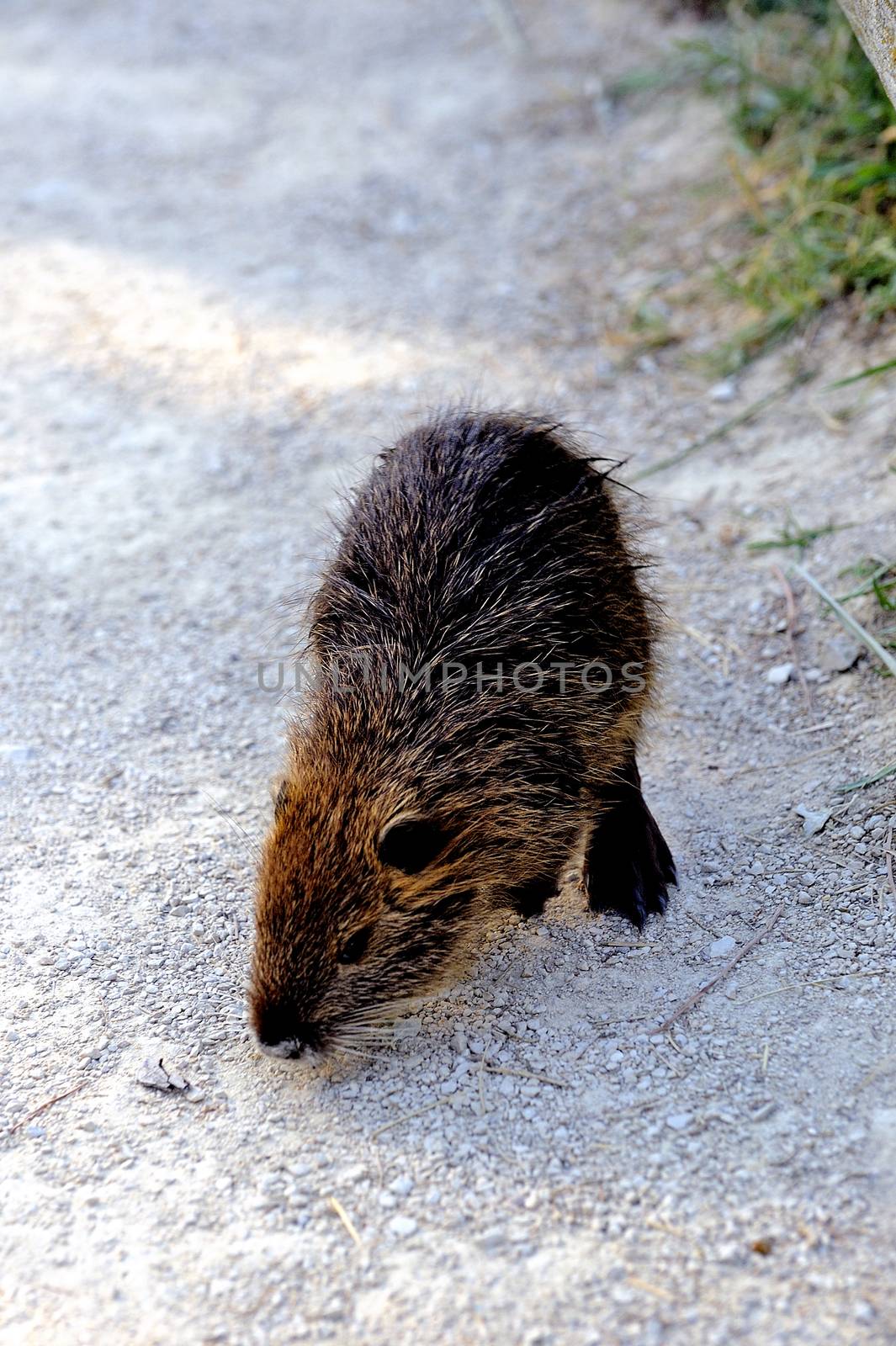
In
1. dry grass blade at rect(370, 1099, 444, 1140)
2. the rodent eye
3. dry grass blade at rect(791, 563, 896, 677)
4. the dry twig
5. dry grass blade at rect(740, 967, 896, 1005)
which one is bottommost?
the dry twig

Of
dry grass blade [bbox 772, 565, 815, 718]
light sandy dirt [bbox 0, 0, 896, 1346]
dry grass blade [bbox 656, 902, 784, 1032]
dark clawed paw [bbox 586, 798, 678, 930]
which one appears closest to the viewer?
light sandy dirt [bbox 0, 0, 896, 1346]

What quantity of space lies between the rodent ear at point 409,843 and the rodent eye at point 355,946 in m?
0.17

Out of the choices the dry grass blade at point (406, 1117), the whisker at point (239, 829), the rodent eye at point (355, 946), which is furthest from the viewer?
the whisker at point (239, 829)

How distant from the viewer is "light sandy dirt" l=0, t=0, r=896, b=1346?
244 centimetres

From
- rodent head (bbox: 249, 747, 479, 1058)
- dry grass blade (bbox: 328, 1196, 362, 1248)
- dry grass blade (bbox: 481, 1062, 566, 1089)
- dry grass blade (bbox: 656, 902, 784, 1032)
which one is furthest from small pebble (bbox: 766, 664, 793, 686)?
dry grass blade (bbox: 328, 1196, 362, 1248)

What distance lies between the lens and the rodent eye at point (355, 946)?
2854mm

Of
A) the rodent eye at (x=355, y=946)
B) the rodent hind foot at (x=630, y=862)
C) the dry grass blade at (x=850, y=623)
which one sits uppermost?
the dry grass blade at (x=850, y=623)

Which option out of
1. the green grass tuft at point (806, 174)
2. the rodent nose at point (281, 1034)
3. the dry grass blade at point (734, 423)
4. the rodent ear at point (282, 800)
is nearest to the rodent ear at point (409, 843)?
the rodent ear at point (282, 800)

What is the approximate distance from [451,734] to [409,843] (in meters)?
0.30

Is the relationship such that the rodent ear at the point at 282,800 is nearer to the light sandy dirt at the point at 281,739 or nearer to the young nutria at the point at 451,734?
the young nutria at the point at 451,734

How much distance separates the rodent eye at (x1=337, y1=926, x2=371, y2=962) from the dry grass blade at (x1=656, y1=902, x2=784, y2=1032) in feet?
2.39

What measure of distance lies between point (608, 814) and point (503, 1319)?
1451 mm

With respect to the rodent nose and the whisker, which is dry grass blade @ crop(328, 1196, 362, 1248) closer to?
the rodent nose

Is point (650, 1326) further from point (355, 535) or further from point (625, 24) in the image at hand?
point (625, 24)
